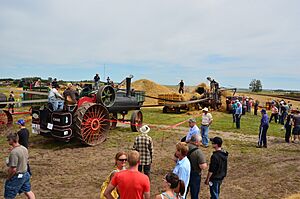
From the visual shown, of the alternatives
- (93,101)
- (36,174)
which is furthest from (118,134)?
(36,174)

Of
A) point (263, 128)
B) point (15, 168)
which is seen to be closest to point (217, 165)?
point (15, 168)

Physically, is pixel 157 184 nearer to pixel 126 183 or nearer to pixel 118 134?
pixel 126 183

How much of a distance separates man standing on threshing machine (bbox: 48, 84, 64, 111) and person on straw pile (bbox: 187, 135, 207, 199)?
5.60 meters

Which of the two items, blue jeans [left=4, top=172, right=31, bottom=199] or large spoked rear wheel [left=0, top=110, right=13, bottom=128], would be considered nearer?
blue jeans [left=4, top=172, right=31, bottom=199]

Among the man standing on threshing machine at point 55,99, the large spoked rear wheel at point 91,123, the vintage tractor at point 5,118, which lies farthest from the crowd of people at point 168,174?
the vintage tractor at point 5,118

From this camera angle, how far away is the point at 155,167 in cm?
731

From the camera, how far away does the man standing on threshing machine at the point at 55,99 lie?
337 inches

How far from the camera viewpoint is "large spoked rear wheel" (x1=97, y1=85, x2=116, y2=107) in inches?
379

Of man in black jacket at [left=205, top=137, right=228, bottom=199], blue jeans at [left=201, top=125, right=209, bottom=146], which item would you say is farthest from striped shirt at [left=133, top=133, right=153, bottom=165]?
blue jeans at [left=201, top=125, right=209, bottom=146]

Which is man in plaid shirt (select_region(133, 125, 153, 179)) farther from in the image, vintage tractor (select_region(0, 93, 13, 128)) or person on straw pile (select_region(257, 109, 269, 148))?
vintage tractor (select_region(0, 93, 13, 128))

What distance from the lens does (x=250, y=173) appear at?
7.05 meters

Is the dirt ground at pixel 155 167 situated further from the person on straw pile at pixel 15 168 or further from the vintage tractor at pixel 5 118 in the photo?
the vintage tractor at pixel 5 118

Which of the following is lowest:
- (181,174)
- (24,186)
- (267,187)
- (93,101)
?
(267,187)

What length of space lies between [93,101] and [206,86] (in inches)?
643
